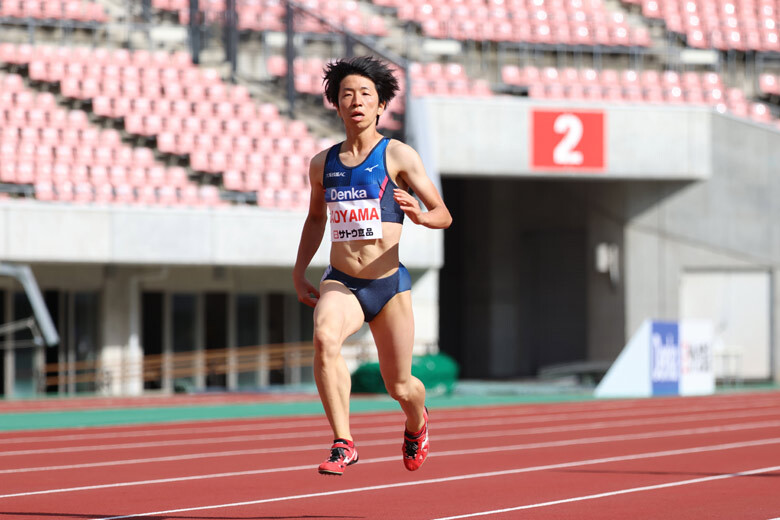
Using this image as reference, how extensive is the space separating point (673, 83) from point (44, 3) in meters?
12.4

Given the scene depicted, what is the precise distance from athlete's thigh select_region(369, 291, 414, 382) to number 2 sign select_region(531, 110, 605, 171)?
19.1 meters

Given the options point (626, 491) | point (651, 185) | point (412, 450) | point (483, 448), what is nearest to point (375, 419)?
point (483, 448)

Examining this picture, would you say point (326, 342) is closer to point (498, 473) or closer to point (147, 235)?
point (498, 473)

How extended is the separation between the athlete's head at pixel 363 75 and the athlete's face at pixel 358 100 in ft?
0.07

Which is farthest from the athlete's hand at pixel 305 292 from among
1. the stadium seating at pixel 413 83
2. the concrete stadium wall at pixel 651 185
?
the stadium seating at pixel 413 83

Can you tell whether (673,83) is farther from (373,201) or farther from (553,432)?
(373,201)

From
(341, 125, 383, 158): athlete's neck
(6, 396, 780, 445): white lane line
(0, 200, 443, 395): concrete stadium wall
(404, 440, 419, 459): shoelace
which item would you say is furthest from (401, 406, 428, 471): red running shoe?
(0, 200, 443, 395): concrete stadium wall

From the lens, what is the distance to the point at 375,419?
→ 15.8 m

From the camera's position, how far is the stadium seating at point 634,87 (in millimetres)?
26422

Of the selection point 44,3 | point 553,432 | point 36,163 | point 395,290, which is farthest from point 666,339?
point 395,290

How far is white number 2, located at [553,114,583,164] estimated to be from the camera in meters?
25.1

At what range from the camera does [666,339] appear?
22.2 m

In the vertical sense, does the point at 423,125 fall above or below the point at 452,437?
above

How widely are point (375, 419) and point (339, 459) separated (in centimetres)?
1001
